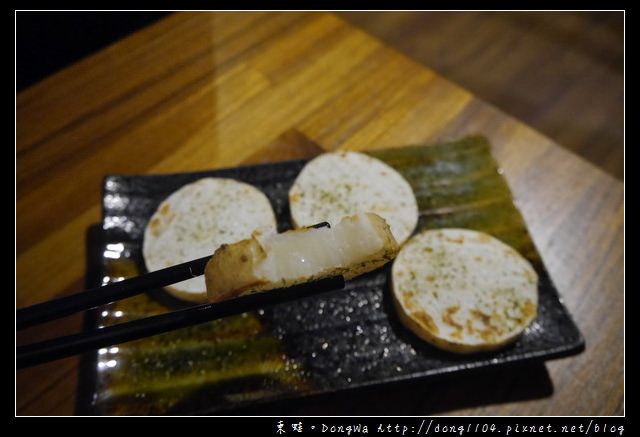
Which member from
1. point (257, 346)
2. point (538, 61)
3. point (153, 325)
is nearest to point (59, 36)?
point (257, 346)

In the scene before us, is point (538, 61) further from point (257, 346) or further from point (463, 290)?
point (257, 346)

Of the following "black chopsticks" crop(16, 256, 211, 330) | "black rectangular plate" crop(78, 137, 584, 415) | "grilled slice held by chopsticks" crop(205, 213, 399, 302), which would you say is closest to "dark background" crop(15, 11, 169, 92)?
"black rectangular plate" crop(78, 137, 584, 415)

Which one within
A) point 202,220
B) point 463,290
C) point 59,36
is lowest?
point 463,290

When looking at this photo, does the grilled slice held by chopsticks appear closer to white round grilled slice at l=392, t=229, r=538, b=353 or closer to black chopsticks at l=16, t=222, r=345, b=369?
black chopsticks at l=16, t=222, r=345, b=369

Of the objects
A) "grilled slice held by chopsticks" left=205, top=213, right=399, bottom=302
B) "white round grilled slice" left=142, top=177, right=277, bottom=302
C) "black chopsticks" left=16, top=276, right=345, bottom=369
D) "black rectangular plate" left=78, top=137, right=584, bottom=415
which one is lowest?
"black rectangular plate" left=78, top=137, right=584, bottom=415

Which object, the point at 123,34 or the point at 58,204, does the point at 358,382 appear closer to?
the point at 58,204
